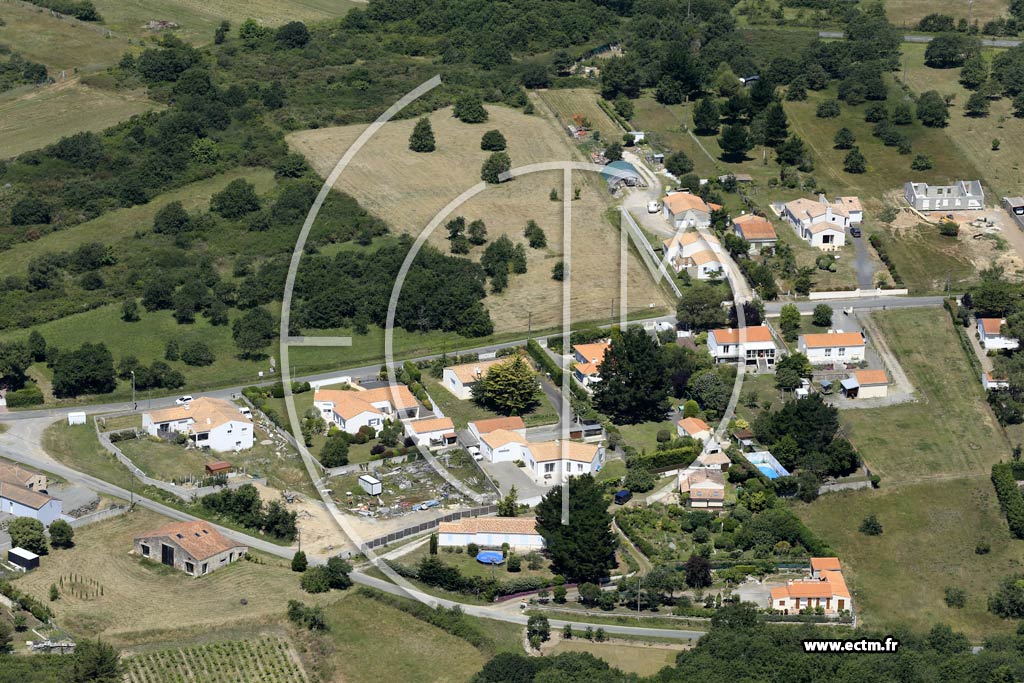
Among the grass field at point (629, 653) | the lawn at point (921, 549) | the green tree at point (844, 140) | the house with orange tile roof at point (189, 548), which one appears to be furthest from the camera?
the green tree at point (844, 140)

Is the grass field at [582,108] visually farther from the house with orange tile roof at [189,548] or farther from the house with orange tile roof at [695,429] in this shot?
the house with orange tile roof at [189,548]

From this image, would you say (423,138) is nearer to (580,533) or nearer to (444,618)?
(580,533)

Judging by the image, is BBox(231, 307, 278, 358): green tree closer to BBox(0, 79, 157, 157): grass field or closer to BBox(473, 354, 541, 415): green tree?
BBox(473, 354, 541, 415): green tree

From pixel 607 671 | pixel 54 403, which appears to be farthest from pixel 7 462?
pixel 607 671


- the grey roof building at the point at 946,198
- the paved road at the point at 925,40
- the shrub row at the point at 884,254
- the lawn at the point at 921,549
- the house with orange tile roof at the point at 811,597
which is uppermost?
the paved road at the point at 925,40

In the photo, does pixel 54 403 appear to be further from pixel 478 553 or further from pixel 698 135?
pixel 698 135

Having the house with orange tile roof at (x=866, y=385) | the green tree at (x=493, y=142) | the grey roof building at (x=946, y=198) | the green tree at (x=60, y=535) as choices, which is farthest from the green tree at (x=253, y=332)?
the grey roof building at (x=946, y=198)

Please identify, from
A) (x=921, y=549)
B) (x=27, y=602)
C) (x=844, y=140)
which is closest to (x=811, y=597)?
(x=921, y=549)
